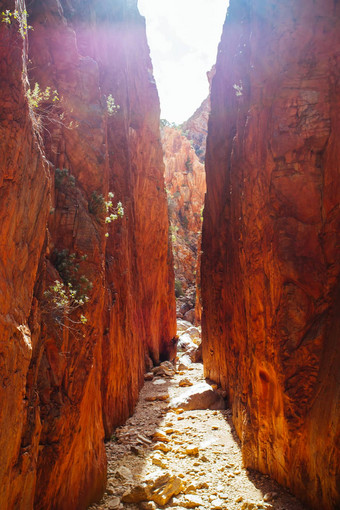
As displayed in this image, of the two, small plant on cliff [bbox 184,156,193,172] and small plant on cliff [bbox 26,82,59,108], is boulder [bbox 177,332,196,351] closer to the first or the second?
small plant on cliff [bbox 26,82,59,108]

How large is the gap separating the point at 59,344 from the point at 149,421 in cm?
647

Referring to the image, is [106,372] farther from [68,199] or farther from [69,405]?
[68,199]

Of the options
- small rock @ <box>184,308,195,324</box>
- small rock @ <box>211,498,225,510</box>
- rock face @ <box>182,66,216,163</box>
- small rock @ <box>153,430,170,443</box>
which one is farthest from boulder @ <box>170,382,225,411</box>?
rock face @ <box>182,66,216,163</box>

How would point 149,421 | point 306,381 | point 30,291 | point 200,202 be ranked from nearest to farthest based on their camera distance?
point 30,291, point 306,381, point 149,421, point 200,202

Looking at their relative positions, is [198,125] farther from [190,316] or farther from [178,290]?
[190,316]

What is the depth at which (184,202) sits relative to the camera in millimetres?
52531

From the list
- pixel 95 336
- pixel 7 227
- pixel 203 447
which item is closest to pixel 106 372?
pixel 95 336

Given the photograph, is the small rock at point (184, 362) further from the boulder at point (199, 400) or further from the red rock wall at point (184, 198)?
the red rock wall at point (184, 198)

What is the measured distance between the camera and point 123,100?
1473 cm

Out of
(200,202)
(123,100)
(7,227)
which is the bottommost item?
(7,227)

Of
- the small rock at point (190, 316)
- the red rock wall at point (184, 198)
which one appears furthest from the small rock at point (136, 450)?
the red rock wall at point (184, 198)

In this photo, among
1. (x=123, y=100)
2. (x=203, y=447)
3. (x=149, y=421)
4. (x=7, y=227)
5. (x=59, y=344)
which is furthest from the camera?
(x=123, y=100)

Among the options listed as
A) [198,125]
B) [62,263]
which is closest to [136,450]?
[62,263]

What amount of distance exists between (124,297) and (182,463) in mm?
5221
